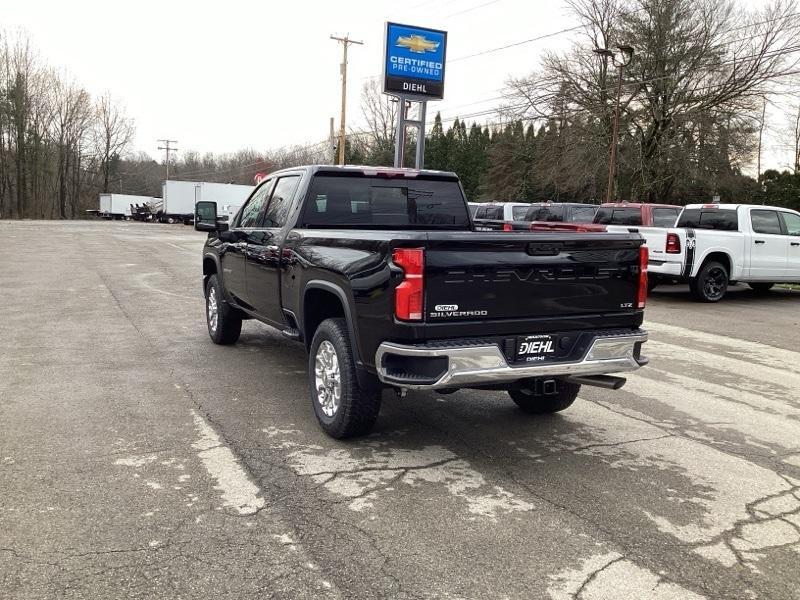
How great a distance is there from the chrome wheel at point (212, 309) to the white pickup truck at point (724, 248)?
8330 millimetres

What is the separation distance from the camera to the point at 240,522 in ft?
11.4

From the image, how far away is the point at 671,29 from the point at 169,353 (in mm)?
31655

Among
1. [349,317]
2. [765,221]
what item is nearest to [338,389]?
[349,317]

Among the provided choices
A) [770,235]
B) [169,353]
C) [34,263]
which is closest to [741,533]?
[169,353]

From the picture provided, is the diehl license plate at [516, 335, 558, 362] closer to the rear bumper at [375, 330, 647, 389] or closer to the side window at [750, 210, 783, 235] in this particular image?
the rear bumper at [375, 330, 647, 389]

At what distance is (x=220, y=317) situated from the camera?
25.3 feet

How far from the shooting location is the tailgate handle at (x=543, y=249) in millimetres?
4215

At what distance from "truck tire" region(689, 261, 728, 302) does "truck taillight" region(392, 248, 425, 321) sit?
10.7m

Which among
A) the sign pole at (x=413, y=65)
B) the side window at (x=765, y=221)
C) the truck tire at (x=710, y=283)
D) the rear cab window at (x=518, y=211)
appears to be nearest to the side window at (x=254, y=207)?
the truck tire at (x=710, y=283)

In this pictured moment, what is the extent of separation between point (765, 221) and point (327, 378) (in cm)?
1183

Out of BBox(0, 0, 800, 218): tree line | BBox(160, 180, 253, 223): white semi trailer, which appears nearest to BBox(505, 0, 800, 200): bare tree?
BBox(0, 0, 800, 218): tree line

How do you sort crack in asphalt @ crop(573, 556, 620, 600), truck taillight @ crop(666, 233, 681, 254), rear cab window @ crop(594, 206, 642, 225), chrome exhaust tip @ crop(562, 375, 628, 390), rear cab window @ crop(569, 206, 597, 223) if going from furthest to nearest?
1. rear cab window @ crop(569, 206, 597, 223)
2. rear cab window @ crop(594, 206, 642, 225)
3. truck taillight @ crop(666, 233, 681, 254)
4. chrome exhaust tip @ crop(562, 375, 628, 390)
5. crack in asphalt @ crop(573, 556, 620, 600)

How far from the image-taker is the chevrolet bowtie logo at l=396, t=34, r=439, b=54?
68.9 ft

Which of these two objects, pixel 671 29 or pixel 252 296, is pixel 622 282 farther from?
pixel 671 29
